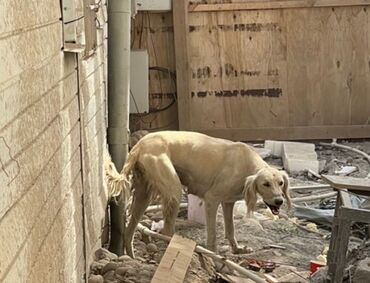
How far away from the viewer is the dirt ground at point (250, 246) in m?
4.37

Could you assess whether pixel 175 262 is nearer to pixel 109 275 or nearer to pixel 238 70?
pixel 109 275

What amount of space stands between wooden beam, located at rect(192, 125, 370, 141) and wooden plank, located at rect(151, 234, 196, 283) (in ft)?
15.9

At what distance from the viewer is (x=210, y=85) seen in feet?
31.3

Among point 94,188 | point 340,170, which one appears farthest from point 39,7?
point 340,170

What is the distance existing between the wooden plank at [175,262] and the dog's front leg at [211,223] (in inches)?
27.4

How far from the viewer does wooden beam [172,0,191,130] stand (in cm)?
923

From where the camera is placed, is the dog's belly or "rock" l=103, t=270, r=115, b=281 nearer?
"rock" l=103, t=270, r=115, b=281

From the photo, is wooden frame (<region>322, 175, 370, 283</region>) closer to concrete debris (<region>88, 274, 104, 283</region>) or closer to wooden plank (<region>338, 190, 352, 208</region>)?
wooden plank (<region>338, 190, 352, 208</region>)

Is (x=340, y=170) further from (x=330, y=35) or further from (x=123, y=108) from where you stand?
(x=123, y=108)

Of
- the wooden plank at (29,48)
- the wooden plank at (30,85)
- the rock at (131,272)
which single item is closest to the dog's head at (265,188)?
the rock at (131,272)

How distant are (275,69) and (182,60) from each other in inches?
51.2

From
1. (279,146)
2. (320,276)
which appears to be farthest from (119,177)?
(279,146)

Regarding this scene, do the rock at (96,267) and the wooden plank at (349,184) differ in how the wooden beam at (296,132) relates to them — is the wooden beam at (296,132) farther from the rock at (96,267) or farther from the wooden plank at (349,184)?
the rock at (96,267)

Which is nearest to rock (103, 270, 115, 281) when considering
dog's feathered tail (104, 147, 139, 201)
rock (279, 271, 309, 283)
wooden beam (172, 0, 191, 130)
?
dog's feathered tail (104, 147, 139, 201)
